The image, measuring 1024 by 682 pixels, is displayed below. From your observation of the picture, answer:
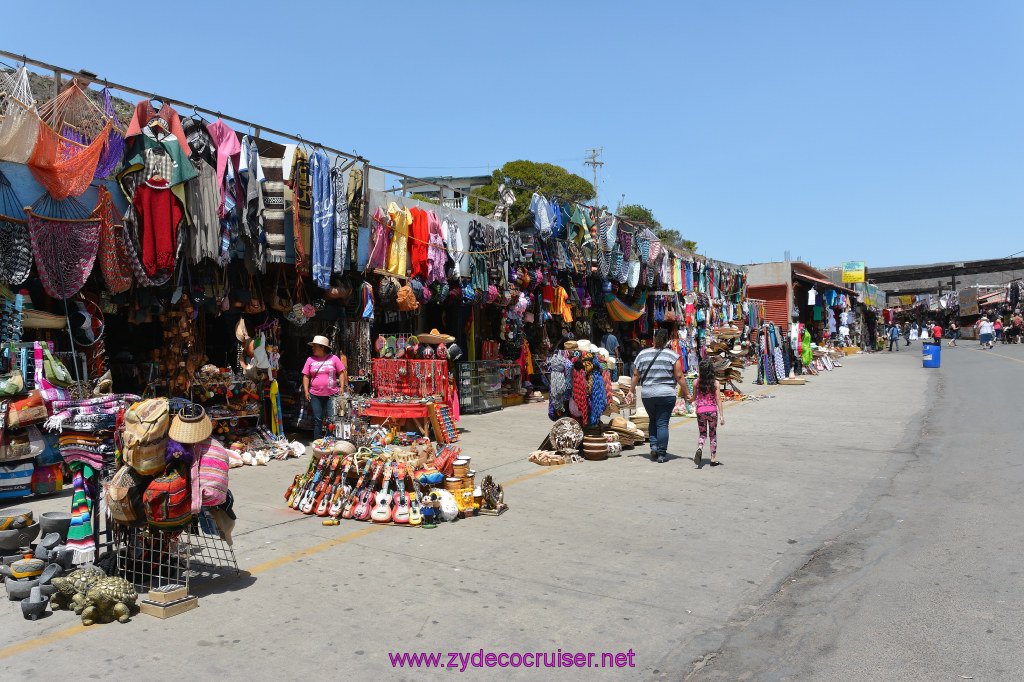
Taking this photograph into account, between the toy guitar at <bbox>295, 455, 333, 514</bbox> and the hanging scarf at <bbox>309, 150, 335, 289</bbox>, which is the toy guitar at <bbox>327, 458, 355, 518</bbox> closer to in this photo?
the toy guitar at <bbox>295, 455, 333, 514</bbox>

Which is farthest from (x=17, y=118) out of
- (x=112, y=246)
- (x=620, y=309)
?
(x=620, y=309)

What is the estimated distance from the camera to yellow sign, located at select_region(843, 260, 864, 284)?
51688mm

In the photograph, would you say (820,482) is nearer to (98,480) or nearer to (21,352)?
(98,480)

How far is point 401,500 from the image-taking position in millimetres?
7004

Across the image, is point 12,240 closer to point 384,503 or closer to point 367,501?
point 367,501

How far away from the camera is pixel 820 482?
29.5ft

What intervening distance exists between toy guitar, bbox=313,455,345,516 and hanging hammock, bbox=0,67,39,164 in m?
4.75

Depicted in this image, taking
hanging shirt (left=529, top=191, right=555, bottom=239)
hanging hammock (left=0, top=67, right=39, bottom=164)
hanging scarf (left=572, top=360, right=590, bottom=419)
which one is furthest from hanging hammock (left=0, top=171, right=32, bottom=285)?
hanging shirt (left=529, top=191, right=555, bottom=239)

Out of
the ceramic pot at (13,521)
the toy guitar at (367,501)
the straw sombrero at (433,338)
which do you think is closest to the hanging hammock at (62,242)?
Result: the ceramic pot at (13,521)

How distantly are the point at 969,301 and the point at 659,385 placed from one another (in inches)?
2663

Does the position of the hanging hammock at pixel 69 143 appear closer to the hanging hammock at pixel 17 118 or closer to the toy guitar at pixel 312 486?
the hanging hammock at pixel 17 118

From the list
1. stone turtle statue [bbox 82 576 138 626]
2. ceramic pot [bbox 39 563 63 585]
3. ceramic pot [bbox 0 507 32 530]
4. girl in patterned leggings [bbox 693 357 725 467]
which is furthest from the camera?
girl in patterned leggings [bbox 693 357 725 467]

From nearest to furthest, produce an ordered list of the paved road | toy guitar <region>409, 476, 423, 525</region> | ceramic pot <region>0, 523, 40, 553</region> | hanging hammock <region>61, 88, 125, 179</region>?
the paved road → ceramic pot <region>0, 523, 40, 553</region> → toy guitar <region>409, 476, 423, 525</region> → hanging hammock <region>61, 88, 125, 179</region>

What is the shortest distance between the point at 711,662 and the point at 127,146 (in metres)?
8.68
